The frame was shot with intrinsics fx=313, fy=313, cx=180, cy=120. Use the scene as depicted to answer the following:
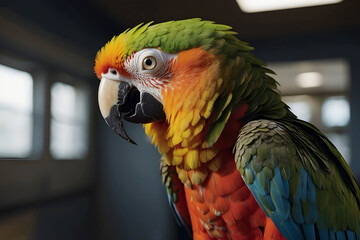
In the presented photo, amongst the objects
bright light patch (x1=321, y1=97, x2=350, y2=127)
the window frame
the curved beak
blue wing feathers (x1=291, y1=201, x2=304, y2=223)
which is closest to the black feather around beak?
the curved beak

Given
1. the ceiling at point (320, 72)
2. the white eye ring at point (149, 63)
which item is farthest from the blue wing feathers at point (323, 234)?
the ceiling at point (320, 72)

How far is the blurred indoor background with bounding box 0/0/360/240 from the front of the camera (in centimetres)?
96

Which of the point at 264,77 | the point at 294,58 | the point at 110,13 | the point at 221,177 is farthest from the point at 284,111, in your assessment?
the point at 110,13

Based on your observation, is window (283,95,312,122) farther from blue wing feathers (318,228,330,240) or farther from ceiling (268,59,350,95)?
blue wing feathers (318,228,330,240)

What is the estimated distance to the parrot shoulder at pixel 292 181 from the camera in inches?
19.5

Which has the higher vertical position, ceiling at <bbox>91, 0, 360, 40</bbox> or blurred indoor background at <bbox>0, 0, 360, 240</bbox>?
ceiling at <bbox>91, 0, 360, 40</bbox>

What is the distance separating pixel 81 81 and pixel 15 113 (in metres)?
0.22

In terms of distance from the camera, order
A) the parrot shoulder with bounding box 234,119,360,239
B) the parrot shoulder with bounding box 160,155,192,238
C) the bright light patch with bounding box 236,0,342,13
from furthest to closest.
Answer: the bright light patch with bounding box 236,0,342,13
the parrot shoulder with bounding box 160,155,192,238
the parrot shoulder with bounding box 234,119,360,239

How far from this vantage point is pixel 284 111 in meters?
0.60

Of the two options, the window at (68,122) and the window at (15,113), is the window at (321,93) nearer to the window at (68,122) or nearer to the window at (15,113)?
the window at (68,122)

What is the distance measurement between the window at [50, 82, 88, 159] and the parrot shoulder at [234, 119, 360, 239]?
2.20 ft

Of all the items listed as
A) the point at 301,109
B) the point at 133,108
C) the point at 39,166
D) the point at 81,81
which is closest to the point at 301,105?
the point at 301,109

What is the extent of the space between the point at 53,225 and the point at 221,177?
0.73 metres

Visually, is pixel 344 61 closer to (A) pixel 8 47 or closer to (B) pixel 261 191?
(B) pixel 261 191
